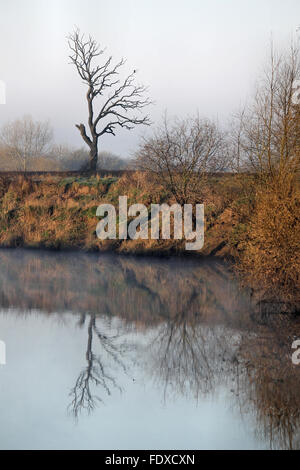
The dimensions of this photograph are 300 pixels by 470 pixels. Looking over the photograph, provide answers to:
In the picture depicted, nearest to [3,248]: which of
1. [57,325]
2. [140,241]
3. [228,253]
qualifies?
[140,241]

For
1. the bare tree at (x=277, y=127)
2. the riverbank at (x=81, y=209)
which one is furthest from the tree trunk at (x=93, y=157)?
the bare tree at (x=277, y=127)

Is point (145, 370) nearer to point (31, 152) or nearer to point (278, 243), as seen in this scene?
point (278, 243)

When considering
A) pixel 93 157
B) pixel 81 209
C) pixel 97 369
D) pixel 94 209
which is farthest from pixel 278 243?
pixel 93 157

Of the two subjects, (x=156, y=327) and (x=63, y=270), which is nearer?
(x=156, y=327)

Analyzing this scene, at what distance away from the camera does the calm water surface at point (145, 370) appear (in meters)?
5.75

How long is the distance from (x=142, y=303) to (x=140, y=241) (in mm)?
9615

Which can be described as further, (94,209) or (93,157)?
(93,157)

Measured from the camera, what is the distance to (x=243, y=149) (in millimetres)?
17312

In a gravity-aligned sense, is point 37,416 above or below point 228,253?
below

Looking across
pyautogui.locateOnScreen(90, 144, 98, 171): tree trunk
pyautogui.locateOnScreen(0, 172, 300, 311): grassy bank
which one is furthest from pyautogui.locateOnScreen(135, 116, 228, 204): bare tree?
pyautogui.locateOnScreen(90, 144, 98, 171): tree trunk

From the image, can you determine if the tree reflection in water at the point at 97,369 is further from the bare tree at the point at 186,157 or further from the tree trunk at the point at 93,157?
the tree trunk at the point at 93,157

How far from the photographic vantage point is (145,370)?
785cm

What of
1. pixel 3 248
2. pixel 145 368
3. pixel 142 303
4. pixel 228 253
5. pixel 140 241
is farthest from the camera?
pixel 3 248
